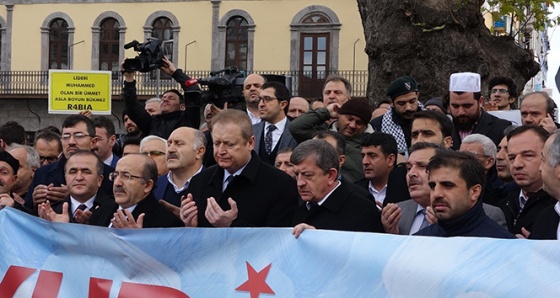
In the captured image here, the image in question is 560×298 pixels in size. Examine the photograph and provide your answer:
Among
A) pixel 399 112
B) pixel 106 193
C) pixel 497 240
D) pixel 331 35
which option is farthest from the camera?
pixel 331 35

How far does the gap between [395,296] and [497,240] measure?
0.61 meters

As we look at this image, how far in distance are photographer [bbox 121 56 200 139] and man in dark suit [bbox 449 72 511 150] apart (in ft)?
7.63

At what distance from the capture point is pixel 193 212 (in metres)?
6.75

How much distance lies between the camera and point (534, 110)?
8.53 meters

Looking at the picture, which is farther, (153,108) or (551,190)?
(153,108)

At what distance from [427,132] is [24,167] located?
3.63 m

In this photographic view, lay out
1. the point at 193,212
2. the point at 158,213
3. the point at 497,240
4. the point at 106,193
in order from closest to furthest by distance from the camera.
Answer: the point at 497,240
the point at 193,212
the point at 158,213
the point at 106,193

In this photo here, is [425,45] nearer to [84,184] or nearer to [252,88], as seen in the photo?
[252,88]

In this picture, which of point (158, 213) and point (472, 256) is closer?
point (472, 256)

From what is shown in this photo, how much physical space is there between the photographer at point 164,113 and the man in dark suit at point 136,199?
2.38m

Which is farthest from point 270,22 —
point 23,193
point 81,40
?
point 23,193

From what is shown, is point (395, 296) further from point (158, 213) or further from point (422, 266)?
point (158, 213)

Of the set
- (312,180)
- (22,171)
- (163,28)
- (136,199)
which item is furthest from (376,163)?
(163,28)

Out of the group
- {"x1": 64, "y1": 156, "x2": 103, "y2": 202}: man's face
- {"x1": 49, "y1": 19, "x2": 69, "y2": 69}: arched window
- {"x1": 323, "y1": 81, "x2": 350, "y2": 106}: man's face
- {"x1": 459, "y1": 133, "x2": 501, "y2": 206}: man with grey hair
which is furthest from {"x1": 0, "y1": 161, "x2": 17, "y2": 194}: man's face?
{"x1": 49, "y1": 19, "x2": 69, "y2": 69}: arched window
